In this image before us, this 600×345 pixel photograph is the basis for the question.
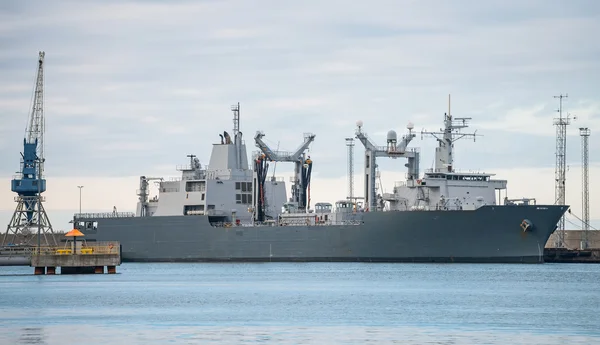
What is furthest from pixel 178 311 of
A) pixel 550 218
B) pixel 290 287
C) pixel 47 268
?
pixel 550 218

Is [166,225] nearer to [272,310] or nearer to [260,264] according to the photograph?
[260,264]

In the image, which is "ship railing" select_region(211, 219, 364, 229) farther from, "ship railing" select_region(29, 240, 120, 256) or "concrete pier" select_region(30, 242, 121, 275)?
"concrete pier" select_region(30, 242, 121, 275)

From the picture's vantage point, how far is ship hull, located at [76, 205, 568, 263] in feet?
206

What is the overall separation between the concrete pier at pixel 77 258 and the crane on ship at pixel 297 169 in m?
16.1

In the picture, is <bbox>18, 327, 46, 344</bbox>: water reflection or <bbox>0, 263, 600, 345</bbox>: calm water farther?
<bbox>0, 263, 600, 345</bbox>: calm water

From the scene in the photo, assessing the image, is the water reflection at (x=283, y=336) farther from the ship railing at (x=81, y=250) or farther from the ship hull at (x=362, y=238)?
the ship hull at (x=362, y=238)

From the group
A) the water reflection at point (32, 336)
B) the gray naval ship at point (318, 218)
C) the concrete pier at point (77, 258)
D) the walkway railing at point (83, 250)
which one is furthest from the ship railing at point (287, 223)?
the water reflection at point (32, 336)

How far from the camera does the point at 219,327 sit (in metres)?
32.8

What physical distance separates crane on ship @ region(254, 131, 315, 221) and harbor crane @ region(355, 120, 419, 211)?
254 inches

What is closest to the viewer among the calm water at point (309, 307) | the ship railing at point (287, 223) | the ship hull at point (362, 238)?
the calm water at point (309, 307)

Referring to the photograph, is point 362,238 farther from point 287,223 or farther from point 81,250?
point 81,250

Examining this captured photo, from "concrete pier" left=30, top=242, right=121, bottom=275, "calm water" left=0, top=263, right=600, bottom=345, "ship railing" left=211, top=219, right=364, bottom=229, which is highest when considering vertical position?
"ship railing" left=211, top=219, right=364, bottom=229

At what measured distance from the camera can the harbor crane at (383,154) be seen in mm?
70188

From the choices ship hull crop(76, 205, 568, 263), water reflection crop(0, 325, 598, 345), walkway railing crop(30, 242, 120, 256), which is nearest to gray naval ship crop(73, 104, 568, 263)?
ship hull crop(76, 205, 568, 263)
